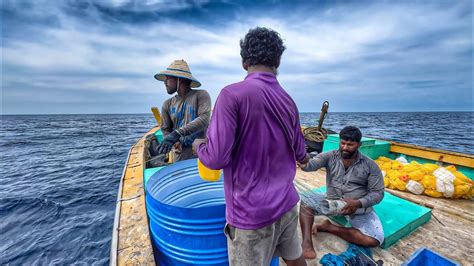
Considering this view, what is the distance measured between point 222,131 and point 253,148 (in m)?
0.19

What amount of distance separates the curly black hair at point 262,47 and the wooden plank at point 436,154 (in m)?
5.63

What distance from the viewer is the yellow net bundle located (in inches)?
146

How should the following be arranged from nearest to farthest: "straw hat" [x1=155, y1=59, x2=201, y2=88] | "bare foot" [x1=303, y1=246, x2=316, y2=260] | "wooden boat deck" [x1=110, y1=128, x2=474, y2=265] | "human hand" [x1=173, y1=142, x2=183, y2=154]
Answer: "wooden boat deck" [x1=110, y1=128, x2=474, y2=265], "bare foot" [x1=303, y1=246, x2=316, y2=260], "straw hat" [x1=155, y1=59, x2=201, y2=88], "human hand" [x1=173, y1=142, x2=183, y2=154]

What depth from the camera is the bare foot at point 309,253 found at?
7.41 feet

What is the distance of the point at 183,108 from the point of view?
9.97 feet

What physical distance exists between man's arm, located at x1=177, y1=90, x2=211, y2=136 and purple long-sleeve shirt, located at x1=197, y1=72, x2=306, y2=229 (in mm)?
1572

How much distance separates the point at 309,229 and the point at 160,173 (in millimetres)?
1812

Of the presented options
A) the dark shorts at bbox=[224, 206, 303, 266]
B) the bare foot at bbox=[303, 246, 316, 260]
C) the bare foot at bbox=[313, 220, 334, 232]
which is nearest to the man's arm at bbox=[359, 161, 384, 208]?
the bare foot at bbox=[313, 220, 334, 232]

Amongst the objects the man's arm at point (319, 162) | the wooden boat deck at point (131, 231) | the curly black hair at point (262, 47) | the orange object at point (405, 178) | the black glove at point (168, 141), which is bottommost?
the orange object at point (405, 178)

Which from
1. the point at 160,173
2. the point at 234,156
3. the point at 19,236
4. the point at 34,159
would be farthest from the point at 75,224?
the point at 34,159

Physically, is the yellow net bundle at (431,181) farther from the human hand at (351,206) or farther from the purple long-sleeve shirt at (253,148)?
the purple long-sleeve shirt at (253,148)

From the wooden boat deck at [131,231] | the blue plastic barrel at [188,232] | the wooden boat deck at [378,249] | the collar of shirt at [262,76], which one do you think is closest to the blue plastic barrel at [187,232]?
the blue plastic barrel at [188,232]

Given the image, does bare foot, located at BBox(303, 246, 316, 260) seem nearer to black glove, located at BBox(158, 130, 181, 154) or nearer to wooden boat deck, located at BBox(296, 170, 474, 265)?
wooden boat deck, located at BBox(296, 170, 474, 265)

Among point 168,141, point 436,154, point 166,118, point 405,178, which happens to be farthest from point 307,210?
point 436,154
